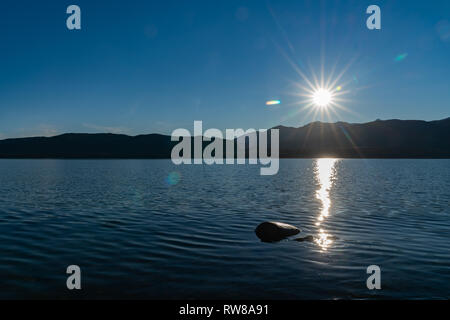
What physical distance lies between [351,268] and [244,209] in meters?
16.3

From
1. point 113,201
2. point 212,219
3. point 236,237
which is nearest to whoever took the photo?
point 236,237

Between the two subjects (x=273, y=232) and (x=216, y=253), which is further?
(x=273, y=232)

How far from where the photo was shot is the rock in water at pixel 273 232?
17938mm

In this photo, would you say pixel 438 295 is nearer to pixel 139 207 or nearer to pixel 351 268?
pixel 351 268

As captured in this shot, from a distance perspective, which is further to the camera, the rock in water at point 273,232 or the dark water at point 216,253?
the rock in water at point 273,232

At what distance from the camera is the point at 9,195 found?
37125 mm

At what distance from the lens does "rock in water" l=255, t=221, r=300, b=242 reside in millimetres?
17938

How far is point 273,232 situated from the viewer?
1819cm

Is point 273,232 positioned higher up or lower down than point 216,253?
higher up

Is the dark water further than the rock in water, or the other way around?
the rock in water
